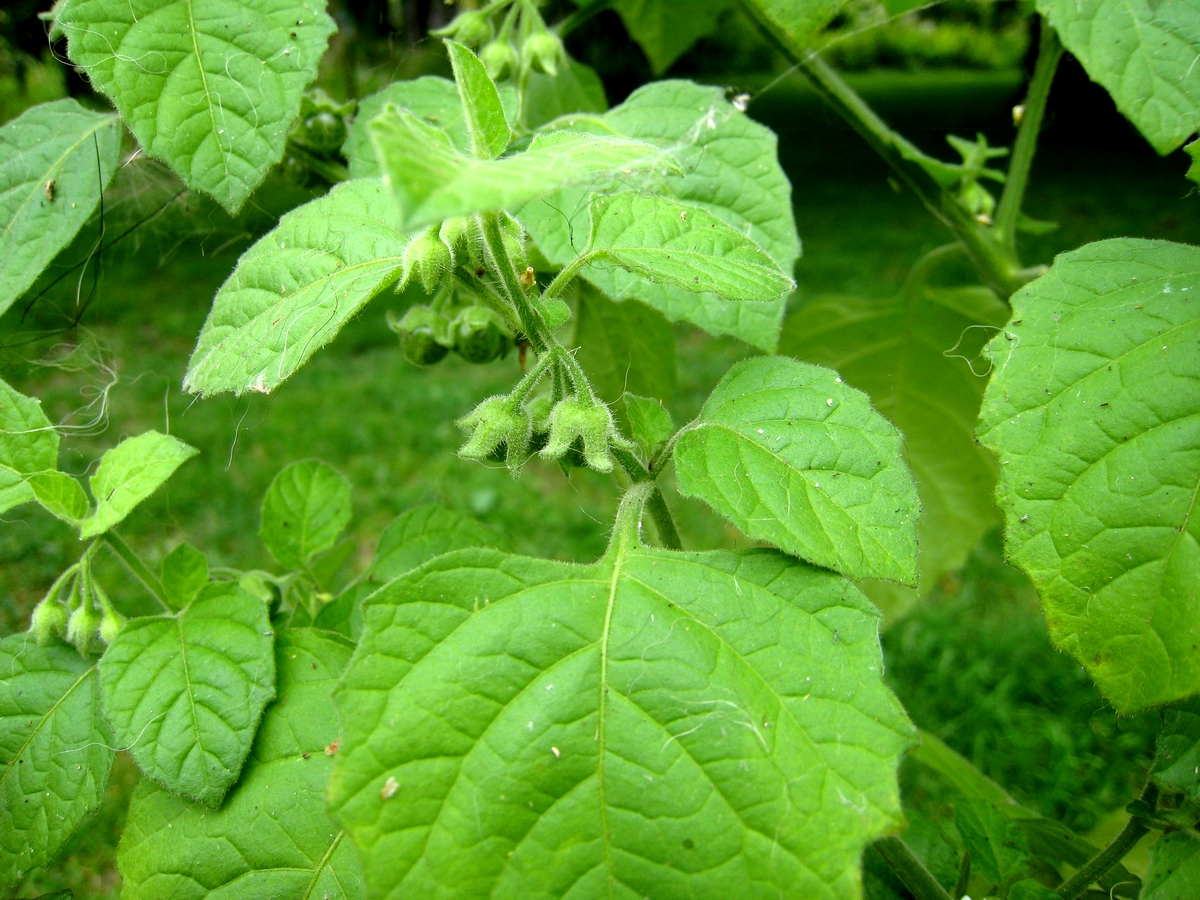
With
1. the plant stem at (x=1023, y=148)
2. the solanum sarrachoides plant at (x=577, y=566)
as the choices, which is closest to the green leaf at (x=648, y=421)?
the solanum sarrachoides plant at (x=577, y=566)

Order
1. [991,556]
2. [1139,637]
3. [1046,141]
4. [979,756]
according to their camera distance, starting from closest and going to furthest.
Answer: [1139,637], [979,756], [991,556], [1046,141]

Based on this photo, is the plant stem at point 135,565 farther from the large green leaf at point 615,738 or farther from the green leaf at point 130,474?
the large green leaf at point 615,738

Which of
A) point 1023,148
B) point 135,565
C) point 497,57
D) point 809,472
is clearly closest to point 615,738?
point 809,472

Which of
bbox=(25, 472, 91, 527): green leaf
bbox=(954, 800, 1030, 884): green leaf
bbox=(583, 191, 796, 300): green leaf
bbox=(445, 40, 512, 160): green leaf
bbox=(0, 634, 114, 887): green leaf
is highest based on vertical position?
bbox=(445, 40, 512, 160): green leaf

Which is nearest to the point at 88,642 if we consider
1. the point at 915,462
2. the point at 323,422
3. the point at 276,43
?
the point at 276,43

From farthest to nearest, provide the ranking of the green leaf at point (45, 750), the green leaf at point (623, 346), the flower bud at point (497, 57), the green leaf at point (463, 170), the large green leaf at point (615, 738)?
the green leaf at point (623, 346) → the flower bud at point (497, 57) → the green leaf at point (45, 750) → the large green leaf at point (615, 738) → the green leaf at point (463, 170)

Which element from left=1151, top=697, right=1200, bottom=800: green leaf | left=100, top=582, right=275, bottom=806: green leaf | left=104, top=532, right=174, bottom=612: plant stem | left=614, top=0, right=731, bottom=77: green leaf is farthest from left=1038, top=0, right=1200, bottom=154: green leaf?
left=104, top=532, right=174, bottom=612: plant stem

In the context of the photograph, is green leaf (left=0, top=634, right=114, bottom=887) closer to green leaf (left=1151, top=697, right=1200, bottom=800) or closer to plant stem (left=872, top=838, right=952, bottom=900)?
plant stem (left=872, top=838, right=952, bottom=900)

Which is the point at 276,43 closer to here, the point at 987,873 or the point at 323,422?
the point at 987,873
